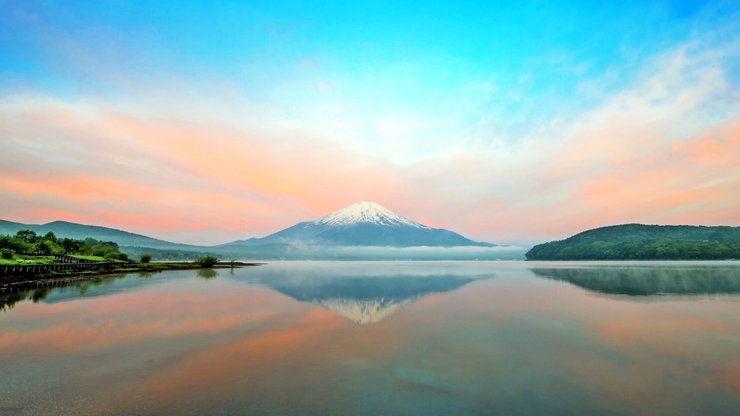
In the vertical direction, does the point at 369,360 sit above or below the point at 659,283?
below

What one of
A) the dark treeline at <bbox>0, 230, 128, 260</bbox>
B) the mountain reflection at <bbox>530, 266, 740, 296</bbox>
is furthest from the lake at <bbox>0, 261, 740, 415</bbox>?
the dark treeline at <bbox>0, 230, 128, 260</bbox>

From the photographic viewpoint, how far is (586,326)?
20.8 meters

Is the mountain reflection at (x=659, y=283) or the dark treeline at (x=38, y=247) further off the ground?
the dark treeline at (x=38, y=247)

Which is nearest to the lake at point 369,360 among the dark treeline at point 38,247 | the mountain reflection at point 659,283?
the mountain reflection at point 659,283

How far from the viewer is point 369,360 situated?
14.1m

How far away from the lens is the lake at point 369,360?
984 cm

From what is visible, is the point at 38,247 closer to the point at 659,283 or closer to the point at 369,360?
the point at 369,360

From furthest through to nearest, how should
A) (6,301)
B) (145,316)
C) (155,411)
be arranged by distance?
1. (6,301)
2. (145,316)
3. (155,411)

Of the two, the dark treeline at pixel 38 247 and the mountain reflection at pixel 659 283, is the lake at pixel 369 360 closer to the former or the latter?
the mountain reflection at pixel 659 283

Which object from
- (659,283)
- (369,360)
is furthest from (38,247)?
(659,283)

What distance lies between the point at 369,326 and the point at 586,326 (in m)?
12.4

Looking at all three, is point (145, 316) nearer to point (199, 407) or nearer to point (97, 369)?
point (97, 369)

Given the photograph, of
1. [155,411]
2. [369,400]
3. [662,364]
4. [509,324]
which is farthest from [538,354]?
[155,411]

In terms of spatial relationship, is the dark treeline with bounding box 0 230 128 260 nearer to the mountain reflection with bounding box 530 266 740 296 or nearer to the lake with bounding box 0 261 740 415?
the lake with bounding box 0 261 740 415
